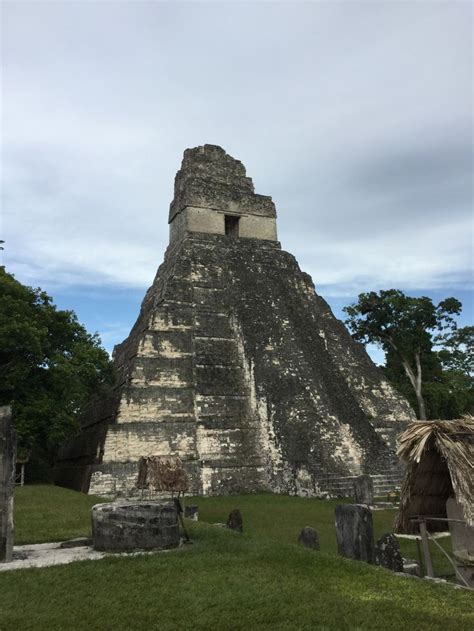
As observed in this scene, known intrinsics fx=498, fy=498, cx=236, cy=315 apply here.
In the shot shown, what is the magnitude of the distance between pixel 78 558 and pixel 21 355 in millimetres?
12166

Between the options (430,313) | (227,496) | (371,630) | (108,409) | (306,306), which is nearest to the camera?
(371,630)

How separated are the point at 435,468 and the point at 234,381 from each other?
11322 millimetres

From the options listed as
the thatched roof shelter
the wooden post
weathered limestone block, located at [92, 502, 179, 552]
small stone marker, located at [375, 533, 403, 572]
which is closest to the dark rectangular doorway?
weathered limestone block, located at [92, 502, 179, 552]

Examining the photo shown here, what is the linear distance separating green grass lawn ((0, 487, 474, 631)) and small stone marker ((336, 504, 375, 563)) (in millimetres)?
737

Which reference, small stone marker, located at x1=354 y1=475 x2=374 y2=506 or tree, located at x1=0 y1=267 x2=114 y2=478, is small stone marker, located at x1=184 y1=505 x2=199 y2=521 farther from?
tree, located at x1=0 y1=267 x2=114 y2=478

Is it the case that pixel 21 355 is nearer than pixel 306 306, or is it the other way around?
pixel 21 355

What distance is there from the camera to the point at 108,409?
54.5ft

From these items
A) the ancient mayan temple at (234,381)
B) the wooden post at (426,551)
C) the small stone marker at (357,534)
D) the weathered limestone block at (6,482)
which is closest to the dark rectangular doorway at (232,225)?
the ancient mayan temple at (234,381)

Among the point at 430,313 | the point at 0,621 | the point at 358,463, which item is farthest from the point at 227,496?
the point at 430,313

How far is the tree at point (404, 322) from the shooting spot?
95.6 feet

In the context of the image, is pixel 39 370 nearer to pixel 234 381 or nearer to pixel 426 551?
pixel 234 381

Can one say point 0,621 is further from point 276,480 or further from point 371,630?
point 276,480

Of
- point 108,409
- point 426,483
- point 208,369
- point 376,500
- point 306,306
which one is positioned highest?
point 306,306

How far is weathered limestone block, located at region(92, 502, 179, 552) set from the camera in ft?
22.2
